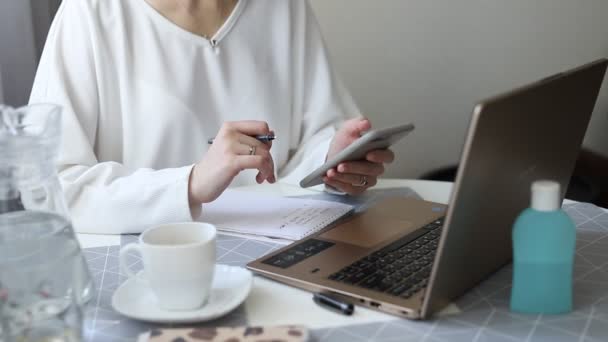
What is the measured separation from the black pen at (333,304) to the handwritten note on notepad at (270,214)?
0.79 ft

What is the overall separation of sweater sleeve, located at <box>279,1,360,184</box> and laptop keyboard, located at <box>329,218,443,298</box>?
0.62 meters

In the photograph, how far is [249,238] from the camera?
1158mm

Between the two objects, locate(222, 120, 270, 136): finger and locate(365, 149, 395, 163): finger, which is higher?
locate(222, 120, 270, 136): finger

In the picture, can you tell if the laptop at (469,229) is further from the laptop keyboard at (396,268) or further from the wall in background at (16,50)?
the wall in background at (16,50)

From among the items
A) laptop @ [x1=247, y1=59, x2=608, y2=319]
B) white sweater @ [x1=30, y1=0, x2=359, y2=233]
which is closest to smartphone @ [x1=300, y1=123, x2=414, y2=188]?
laptop @ [x1=247, y1=59, x2=608, y2=319]

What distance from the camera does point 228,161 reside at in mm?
1172

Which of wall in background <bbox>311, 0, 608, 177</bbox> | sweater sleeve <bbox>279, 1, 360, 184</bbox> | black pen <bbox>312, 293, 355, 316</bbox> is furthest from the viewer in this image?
wall in background <bbox>311, 0, 608, 177</bbox>

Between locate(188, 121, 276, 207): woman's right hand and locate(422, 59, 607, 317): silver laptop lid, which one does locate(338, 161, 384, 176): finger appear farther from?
locate(422, 59, 607, 317): silver laptop lid

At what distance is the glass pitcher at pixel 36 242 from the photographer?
2.59ft

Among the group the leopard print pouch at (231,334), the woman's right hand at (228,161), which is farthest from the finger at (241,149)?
the leopard print pouch at (231,334)

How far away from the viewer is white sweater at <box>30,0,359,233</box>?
4.00 feet

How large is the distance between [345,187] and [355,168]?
0.23ft

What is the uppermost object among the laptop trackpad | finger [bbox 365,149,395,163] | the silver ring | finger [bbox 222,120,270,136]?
finger [bbox 222,120,270,136]

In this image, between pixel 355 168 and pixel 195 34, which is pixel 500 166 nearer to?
pixel 355 168
